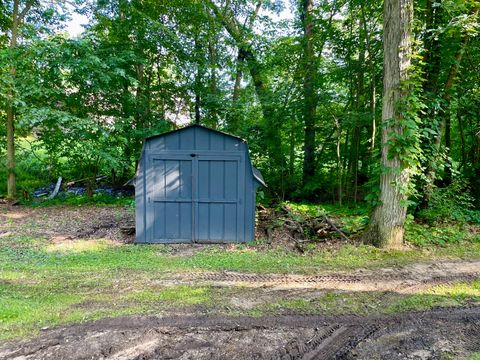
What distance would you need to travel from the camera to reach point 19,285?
4266 mm

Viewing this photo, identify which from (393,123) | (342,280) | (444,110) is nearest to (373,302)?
(342,280)

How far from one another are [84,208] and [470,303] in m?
9.85

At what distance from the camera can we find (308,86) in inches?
405

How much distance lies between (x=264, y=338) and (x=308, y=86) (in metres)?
8.68

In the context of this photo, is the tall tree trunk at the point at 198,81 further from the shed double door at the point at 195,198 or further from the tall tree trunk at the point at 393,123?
the tall tree trunk at the point at 393,123

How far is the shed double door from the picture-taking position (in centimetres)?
651

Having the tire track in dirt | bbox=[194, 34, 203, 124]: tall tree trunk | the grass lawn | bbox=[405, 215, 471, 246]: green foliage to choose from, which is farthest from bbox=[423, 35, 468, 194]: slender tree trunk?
bbox=[194, 34, 203, 124]: tall tree trunk

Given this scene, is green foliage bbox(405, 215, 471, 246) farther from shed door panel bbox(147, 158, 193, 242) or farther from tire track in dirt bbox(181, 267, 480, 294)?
shed door panel bbox(147, 158, 193, 242)

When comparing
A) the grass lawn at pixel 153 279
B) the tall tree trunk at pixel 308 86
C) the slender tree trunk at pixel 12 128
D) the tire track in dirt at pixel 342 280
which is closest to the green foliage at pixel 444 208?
the grass lawn at pixel 153 279

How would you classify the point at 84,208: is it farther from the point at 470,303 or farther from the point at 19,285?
the point at 470,303

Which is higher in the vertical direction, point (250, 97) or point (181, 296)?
point (250, 97)

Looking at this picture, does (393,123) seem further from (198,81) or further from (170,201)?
(198,81)

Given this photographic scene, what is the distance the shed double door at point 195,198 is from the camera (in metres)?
6.51

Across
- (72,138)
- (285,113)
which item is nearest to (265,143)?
(285,113)
